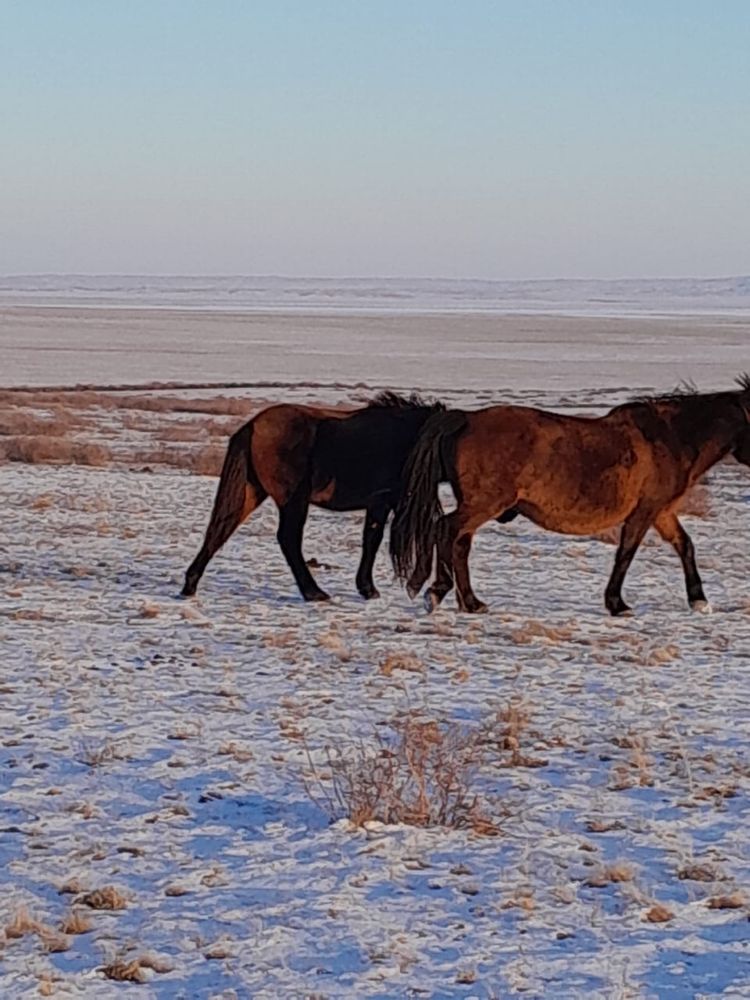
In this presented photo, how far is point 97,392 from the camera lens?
134 ft

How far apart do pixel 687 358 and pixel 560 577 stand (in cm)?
6039

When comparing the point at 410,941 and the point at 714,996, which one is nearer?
the point at 714,996

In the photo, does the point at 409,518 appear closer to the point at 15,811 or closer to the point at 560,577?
the point at 560,577

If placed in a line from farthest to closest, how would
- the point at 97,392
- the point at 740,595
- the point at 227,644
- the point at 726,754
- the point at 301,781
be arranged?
the point at 97,392
the point at 740,595
the point at 227,644
the point at 726,754
the point at 301,781

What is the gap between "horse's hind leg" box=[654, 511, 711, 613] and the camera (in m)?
10.8

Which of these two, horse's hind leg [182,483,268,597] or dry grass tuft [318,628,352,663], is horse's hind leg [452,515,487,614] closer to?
dry grass tuft [318,628,352,663]

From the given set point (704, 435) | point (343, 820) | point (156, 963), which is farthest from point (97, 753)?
point (704, 435)

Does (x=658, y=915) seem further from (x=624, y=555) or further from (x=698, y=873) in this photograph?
(x=624, y=555)

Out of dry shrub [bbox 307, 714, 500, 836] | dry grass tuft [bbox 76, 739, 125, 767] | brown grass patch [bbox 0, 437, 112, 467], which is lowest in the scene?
brown grass patch [bbox 0, 437, 112, 467]

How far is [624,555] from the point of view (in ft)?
35.2

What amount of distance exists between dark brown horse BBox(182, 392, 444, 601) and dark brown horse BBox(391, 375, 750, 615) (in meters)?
0.52

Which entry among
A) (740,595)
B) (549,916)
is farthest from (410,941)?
(740,595)

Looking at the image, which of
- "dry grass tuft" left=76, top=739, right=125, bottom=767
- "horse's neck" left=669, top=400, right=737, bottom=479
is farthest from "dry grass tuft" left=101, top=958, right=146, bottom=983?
"horse's neck" left=669, top=400, right=737, bottom=479

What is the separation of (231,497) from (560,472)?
2.50 meters
